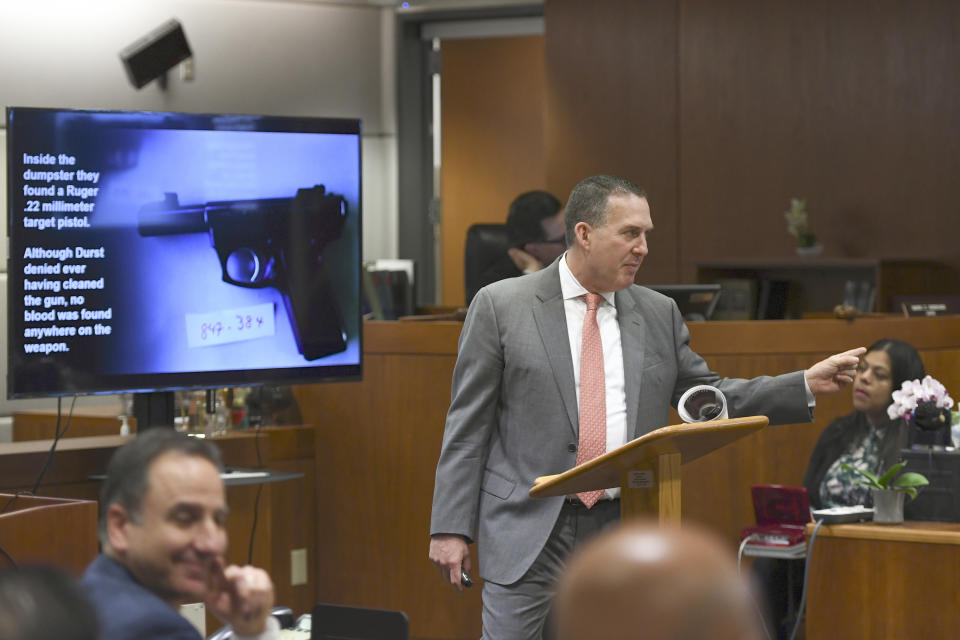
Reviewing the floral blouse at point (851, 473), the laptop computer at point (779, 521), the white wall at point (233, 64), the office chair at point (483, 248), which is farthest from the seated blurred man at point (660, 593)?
the white wall at point (233, 64)

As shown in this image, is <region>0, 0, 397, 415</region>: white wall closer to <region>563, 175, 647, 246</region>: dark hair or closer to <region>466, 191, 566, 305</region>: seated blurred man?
<region>466, 191, 566, 305</region>: seated blurred man

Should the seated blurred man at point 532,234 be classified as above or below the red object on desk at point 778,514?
above

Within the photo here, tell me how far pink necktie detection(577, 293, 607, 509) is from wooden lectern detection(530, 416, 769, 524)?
0.88ft

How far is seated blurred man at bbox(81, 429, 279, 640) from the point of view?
1.78m

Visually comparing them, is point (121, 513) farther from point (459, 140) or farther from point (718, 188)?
point (459, 140)

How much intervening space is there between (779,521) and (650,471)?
195 cm

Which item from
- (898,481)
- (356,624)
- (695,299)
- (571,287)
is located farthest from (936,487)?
(356,624)

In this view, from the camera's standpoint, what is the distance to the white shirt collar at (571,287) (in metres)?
3.48

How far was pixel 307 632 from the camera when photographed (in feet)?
10.3

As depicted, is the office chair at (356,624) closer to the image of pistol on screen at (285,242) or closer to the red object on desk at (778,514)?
the image of pistol on screen at (285,242)

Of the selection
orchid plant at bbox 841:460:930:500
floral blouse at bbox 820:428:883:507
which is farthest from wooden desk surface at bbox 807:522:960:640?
floral blouse at bbox 820:428:883:507

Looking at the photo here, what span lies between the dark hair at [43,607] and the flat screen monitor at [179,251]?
2635mm

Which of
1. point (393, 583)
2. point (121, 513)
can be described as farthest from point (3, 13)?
point (121, 513)

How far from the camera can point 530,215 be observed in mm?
5508
